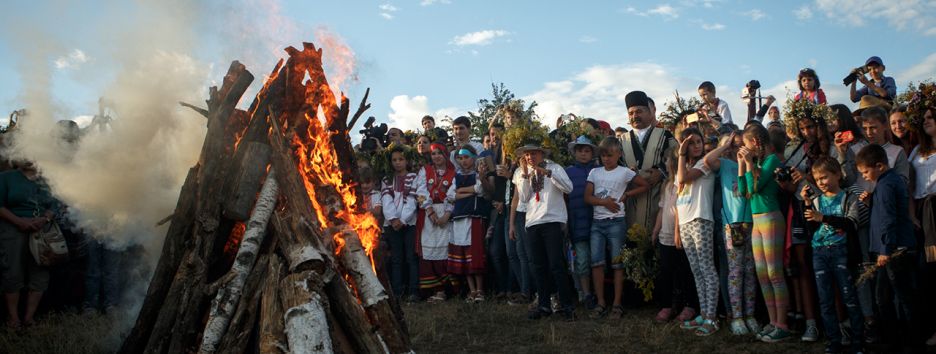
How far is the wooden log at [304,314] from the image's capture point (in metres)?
4.73

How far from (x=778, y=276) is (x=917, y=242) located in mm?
1189

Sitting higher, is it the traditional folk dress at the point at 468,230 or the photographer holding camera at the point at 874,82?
the photographer holding camera at the point at 874,82

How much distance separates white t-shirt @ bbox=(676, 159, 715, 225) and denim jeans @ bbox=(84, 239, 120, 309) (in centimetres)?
809

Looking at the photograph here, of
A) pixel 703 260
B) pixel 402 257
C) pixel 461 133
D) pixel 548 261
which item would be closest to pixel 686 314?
pixel 703 260

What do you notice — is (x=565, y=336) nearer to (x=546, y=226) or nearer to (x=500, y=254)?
(x=546, y=226)

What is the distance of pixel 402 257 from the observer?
447 inches

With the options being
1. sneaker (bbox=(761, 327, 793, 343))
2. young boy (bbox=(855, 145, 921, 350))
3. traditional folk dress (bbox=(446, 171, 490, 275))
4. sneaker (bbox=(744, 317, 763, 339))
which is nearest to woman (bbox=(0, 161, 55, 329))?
traditional folk dress (bbox=(446, 171, 490, 275))

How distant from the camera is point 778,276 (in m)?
6.87

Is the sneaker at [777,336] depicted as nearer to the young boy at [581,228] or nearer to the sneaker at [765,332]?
the sneaker at [765,332]

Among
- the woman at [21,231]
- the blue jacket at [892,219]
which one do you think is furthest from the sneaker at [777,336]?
the woman at [21,231]

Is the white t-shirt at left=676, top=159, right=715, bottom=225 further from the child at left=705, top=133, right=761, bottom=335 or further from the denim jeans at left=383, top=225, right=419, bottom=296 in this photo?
the denim jeans at left=383, top=225, right=419, bottom=296

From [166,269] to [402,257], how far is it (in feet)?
18.5

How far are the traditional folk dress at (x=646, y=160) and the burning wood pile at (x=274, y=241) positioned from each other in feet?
12.3

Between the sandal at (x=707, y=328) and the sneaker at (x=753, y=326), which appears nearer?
the sneaker at (x=753, y=326)
